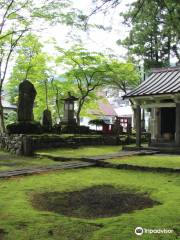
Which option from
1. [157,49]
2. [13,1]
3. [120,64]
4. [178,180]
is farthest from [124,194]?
[157,49]

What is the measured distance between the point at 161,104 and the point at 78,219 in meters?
14.7

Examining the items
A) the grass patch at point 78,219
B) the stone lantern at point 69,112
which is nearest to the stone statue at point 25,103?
the stone lantern at point 69,112

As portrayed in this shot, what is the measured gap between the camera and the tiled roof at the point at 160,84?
1892cm

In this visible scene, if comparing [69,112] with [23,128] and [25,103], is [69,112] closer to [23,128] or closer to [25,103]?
[25,103]

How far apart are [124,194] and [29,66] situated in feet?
84.4

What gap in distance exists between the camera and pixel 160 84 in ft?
66.3

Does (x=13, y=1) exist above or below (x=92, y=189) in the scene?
above

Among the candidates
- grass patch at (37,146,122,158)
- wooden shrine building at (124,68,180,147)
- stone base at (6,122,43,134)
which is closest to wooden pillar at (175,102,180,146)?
wooden shrine building at (124,68,180,147)

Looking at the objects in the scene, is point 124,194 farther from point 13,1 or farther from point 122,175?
point 13,1

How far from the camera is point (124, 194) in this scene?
Result: 331 inches

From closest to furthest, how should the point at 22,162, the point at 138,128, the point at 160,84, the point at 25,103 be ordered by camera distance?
the point at 22,162, the point at 138,128, the point at 160,84, the point at 25,103

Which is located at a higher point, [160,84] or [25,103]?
[160,84]

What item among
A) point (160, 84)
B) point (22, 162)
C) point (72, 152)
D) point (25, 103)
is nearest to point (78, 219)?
point (22, 162)

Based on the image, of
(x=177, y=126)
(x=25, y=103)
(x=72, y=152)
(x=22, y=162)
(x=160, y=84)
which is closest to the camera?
(x=22, y=162)
